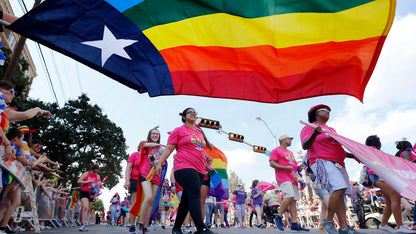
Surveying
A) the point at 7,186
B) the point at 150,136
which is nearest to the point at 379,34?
the point at 150,136

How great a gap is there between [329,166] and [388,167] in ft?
2.34

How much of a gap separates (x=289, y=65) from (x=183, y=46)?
146 cm

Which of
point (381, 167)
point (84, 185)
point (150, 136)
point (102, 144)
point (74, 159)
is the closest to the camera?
point (381, 167)

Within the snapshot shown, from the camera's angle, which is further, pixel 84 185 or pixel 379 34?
pixel 84 185

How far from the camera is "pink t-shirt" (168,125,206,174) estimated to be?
427cm

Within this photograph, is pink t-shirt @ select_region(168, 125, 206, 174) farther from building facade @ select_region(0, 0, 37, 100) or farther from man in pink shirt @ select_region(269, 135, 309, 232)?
building facade @ select_region(0, 0, 37, 100)

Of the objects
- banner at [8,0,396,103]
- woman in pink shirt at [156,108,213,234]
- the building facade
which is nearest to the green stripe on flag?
banner at [8,0,396,103]

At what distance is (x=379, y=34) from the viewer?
3.79m

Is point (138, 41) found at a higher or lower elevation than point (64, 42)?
higher

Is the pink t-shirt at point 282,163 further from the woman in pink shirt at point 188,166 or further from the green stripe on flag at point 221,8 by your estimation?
the green stripe on flag at point 221,8

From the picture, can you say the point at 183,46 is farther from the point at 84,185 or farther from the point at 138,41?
the point at 84,185

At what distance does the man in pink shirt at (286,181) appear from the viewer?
661 cm

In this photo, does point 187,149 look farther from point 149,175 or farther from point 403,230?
point 403,230

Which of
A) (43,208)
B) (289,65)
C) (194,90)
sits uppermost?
(289,65)
